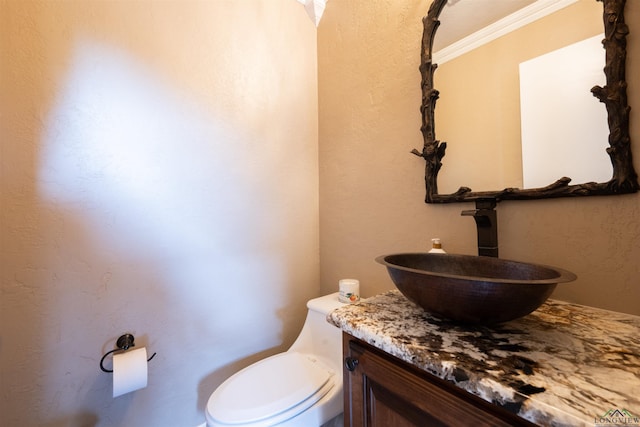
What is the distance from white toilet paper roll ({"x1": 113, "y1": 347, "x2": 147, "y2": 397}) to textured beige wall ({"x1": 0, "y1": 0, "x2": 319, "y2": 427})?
0.09 metres

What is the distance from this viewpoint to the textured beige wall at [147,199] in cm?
88

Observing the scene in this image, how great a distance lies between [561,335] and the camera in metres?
0.52

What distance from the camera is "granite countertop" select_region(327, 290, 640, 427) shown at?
329 millimetres

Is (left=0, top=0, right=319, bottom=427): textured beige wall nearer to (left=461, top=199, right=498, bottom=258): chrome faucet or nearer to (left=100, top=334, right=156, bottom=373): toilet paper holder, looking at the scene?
(left=100, top=334, right=156, bottom=373): toilet paper holder

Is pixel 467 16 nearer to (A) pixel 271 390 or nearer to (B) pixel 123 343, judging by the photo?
(A) pixel 271 390

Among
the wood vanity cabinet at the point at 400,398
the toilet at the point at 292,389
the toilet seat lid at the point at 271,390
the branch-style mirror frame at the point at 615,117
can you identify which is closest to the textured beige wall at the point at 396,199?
the branch-style mirror frame at the point at 615,117

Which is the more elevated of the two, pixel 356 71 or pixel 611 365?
pixel 356 71

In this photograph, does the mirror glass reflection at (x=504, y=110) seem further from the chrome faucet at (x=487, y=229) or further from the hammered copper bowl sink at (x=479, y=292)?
the hammered copper bowl sink at (x=479, y=292)

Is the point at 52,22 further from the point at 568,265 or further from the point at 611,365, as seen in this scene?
the point at 568,265

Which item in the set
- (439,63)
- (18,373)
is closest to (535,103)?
(439,63)

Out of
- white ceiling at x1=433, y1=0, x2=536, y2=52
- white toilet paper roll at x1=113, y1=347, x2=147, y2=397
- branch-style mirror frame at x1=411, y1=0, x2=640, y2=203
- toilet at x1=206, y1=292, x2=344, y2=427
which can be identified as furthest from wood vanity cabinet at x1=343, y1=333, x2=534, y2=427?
white ceiling at x1=433, y1=0, x2=536, y2=52

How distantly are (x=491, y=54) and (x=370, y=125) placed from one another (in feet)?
1.83

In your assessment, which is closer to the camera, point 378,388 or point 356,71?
point 378,388

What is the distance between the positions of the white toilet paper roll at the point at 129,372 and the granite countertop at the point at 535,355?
2.87 ft
